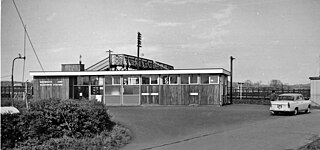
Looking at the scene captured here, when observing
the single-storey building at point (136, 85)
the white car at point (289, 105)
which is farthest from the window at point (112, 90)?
the white car at point (289, 105)

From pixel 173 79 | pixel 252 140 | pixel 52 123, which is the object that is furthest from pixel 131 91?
pixel 252 140

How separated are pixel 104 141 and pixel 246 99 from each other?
27.3m

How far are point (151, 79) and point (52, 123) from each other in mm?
21591

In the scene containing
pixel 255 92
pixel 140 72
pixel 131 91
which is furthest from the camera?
pixel 255 92

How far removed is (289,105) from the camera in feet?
74.5

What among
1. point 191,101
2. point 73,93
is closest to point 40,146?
point 191,101

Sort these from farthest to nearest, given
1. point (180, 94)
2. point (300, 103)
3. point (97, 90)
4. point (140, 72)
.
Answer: point (97, 90)
point (140, 72)
point (180, 94)
point (300, 103)

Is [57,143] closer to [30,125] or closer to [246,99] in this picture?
[30,125]

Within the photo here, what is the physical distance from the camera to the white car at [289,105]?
2269 centimetres

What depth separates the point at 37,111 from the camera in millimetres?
11219

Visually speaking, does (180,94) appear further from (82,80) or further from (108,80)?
(82,80)

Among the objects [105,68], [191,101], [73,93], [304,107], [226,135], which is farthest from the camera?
[105,68]

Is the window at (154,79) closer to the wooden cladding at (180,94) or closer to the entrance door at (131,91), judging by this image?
the wooden cladding at (180,94)

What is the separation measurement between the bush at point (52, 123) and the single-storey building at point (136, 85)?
1835cm
